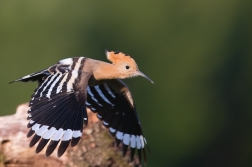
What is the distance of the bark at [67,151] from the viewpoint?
14.7 ft

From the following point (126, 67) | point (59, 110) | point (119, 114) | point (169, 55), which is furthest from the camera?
point (169, 55)


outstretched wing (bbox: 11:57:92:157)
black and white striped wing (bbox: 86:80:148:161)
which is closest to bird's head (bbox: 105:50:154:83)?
black and white striped wing (bbox: 86:80:148:161)

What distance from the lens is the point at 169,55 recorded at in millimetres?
11625

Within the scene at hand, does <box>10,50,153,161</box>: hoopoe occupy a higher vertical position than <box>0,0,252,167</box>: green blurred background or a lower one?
lower

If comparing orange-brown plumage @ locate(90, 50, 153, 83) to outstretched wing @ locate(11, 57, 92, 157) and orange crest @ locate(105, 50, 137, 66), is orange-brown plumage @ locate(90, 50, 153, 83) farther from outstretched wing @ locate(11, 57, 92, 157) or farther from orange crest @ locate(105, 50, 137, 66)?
outstretched wing @ locate(11, 57, 92, 157)

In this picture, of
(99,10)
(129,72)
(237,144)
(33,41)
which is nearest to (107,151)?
(129,72)

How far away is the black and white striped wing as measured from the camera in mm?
4598

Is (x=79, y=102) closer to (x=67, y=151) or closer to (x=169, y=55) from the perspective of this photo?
(x=67, y=151)

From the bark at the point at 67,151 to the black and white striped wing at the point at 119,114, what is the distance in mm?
106

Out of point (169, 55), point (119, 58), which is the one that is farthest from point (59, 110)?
point (169, 55)

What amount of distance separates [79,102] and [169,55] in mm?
7671

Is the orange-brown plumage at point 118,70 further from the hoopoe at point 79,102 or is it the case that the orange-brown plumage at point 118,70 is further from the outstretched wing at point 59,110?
the outstretched wing at point 59,110

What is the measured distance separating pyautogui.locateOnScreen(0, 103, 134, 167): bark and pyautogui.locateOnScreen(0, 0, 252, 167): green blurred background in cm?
487

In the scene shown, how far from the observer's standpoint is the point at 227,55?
39.7ft
